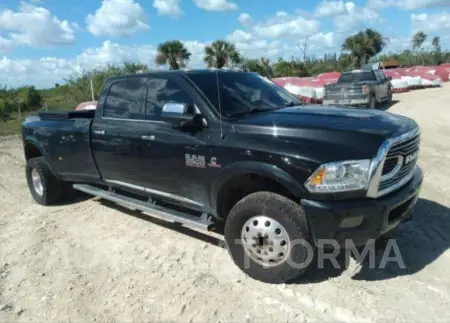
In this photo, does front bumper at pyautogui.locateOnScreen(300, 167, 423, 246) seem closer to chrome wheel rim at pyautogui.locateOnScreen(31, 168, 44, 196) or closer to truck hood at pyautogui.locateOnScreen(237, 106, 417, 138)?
truck hood at pyautogui.locateOnScreen(237, 106, 417, 138)

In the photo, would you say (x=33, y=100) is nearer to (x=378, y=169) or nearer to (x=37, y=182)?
(x=37, y=182)

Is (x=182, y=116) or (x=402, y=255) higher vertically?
(x=182, y=116)

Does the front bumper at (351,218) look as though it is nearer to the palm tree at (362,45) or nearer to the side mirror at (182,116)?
the side mirror at (182,116)

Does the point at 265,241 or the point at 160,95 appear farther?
the point at 160,95

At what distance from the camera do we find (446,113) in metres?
13.5

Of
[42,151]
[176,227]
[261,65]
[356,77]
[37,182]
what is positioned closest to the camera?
[176,227]

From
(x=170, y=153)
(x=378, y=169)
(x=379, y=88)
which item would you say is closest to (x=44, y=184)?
(x=170, y=153)

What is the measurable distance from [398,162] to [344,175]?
2.04 ft

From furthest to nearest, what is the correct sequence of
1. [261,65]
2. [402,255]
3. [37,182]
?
[261,65]
[37,182]
[402,255]

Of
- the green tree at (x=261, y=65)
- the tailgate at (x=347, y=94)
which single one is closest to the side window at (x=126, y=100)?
the tailgate at (x=347, y=94)

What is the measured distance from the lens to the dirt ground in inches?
136

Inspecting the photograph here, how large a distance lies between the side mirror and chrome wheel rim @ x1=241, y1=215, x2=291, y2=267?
1084mm

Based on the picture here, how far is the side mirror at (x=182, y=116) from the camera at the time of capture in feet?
13.4

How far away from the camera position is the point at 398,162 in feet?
11.9
